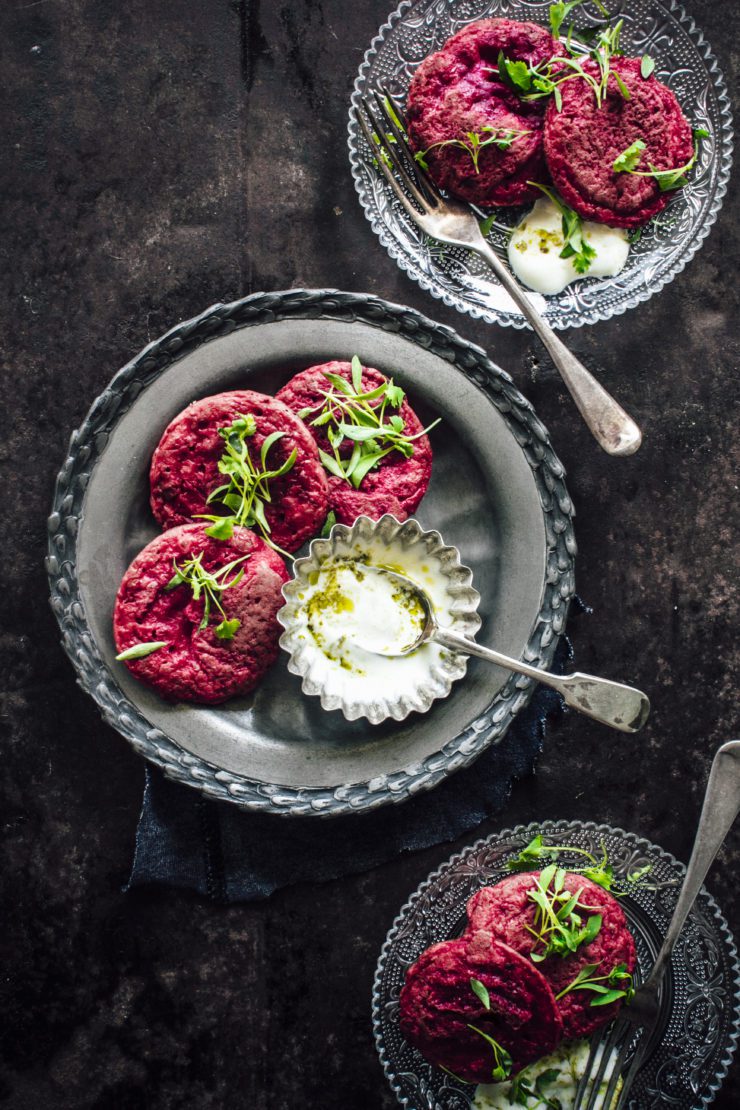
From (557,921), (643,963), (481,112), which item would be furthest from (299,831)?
(481,112)

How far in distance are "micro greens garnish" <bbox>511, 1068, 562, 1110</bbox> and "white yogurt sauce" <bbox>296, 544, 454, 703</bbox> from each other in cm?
145

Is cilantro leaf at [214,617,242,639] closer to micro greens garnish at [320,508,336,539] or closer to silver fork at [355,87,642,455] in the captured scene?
micro greens garnish at [320,508,336,539]

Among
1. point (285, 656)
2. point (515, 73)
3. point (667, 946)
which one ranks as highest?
point (515, 73)

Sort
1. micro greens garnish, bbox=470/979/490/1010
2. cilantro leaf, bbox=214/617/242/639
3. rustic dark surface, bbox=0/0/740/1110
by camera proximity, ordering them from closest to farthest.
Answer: micro greens garnish, bbox=470/979/490/1010 < cilantro leaf, bbox=214/617/242/639 < rustic dark surface, bbox=0/0/740/1110

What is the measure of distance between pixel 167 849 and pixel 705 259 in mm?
3274

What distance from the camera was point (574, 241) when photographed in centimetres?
366

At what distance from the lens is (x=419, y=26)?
3730 millimetres

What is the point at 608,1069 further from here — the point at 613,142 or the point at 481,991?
the point at 613,142

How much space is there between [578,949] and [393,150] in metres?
3.07

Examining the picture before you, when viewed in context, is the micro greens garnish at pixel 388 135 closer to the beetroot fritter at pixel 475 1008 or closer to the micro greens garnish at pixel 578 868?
the micro greens garnish at pixel 578 868

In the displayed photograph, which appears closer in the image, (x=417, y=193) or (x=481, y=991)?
(x=481, y=991)

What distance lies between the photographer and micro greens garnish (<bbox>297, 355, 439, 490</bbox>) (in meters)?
3.45

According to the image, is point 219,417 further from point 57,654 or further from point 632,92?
point 632,92

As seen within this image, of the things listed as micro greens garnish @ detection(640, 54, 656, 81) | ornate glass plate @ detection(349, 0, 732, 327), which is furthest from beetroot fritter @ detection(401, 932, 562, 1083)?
micro greens garnish @ detection(640, 54, 656, 81)
